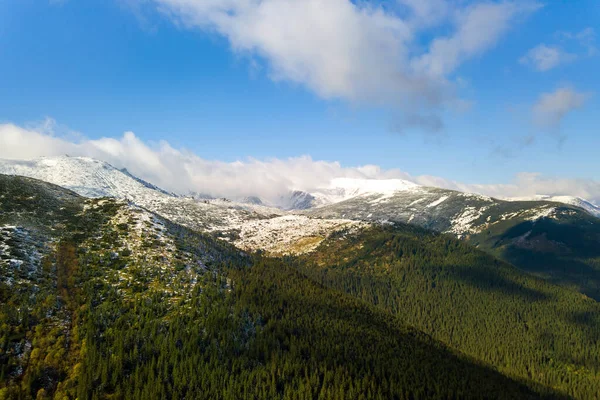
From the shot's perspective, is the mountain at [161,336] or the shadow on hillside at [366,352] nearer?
the mountain at [161,336]

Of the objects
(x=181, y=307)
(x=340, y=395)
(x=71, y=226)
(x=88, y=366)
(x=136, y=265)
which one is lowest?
(x=340, y=395)

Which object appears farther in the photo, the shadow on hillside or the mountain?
the shadow on hillside

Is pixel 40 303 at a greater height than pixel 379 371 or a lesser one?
greater

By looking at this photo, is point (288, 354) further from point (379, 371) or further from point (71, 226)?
point (71, 226)

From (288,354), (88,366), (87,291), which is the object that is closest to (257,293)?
(288,354)

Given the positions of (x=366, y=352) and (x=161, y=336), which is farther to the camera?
(x=366, y=352)

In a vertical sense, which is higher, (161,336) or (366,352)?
(161,336)

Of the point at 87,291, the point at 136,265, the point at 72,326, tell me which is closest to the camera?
the point at 72,326

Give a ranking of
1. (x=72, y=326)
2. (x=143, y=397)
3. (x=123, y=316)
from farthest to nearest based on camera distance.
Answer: (x=123, y=316)
(x=72, y=326)
(x=143, y=397)
